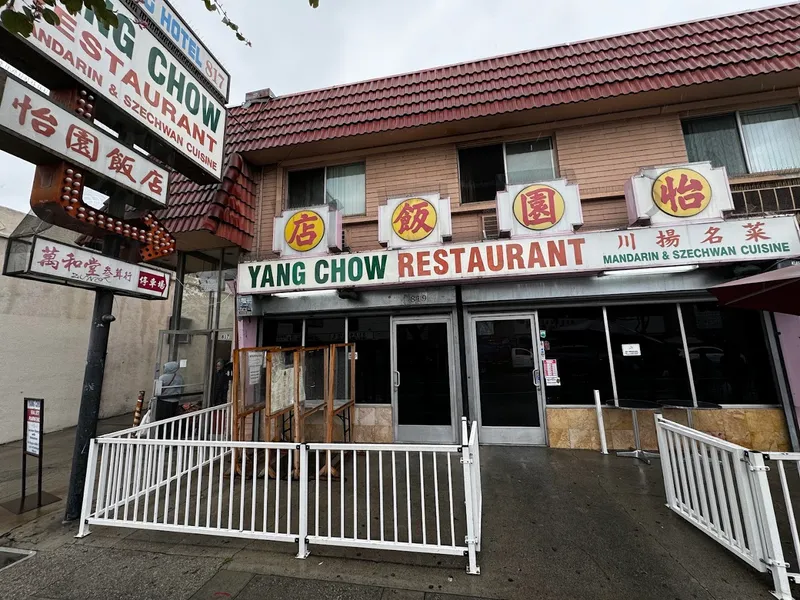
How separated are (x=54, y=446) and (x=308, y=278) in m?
6.79

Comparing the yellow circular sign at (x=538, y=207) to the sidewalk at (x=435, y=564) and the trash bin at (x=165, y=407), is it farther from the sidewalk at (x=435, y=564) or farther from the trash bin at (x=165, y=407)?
the trash bin at (x=165, y=407)

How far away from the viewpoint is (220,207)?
682 centimetres

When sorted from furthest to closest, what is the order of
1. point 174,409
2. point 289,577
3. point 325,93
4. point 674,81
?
point 325,93
point 174,409
point 674,81
point 289,577

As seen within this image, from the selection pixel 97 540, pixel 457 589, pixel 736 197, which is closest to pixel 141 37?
pixel 97 540

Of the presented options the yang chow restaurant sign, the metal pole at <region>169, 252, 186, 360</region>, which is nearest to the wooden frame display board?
the yang chow restaurant sign

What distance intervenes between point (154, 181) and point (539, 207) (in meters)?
5.85

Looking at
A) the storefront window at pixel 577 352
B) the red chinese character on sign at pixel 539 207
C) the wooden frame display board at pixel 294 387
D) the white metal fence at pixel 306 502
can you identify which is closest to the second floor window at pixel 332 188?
the wooden frame display board at pixel 294 387

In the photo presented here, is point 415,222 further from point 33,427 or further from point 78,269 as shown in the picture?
point 33,427

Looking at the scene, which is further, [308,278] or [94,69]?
[308,278]

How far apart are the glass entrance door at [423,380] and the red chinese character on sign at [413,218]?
1.84 metres

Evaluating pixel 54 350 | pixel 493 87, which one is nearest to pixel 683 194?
pixel 493 87

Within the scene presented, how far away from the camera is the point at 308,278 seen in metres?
6.46

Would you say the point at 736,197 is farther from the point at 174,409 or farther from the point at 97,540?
the point at 174,409

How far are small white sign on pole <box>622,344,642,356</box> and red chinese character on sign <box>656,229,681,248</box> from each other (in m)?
1.86
